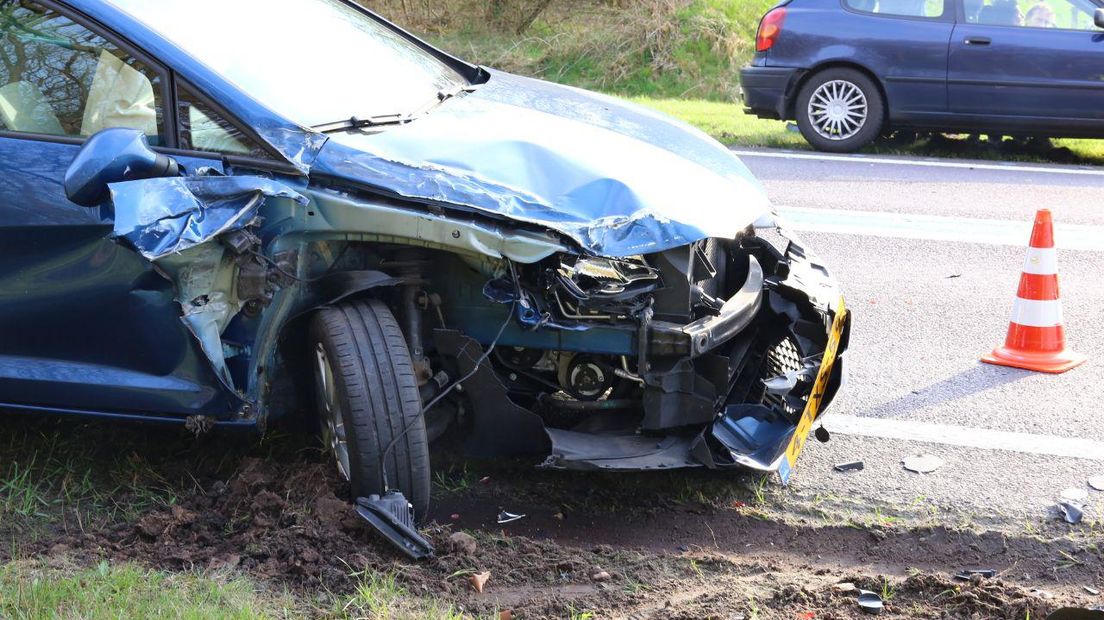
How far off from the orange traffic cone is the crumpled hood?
1.60m

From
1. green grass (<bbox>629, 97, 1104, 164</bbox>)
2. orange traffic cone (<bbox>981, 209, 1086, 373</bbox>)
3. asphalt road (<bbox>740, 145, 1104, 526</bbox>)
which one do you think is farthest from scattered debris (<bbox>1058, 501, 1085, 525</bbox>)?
green grass (<bbox>629, 97, 1104, 164</bbox>)

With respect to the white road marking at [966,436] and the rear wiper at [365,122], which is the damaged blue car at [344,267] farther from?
the white road marking at [966,436]

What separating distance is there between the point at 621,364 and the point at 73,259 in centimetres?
172

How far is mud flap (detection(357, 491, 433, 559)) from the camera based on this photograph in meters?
3.22

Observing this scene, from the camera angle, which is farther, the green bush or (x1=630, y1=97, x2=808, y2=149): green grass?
the green bush

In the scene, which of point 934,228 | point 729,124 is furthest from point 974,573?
point 729,124

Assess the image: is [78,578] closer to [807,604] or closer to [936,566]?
[807,604]

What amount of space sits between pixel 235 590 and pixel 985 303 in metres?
4.26

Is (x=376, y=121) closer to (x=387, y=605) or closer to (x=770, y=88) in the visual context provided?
(x=387, y=605)

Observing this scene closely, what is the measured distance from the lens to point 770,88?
1038 cm

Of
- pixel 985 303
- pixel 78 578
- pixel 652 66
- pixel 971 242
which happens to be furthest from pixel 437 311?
pixel 652 66

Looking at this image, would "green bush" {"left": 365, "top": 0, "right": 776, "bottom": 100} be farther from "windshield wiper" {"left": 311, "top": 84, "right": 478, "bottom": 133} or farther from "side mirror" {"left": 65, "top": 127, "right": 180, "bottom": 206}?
"side mirror" {"left": 65, "top": 127, "right": 180, "bottom": 206}

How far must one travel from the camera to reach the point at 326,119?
3.60 metres

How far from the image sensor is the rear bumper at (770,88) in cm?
1030
